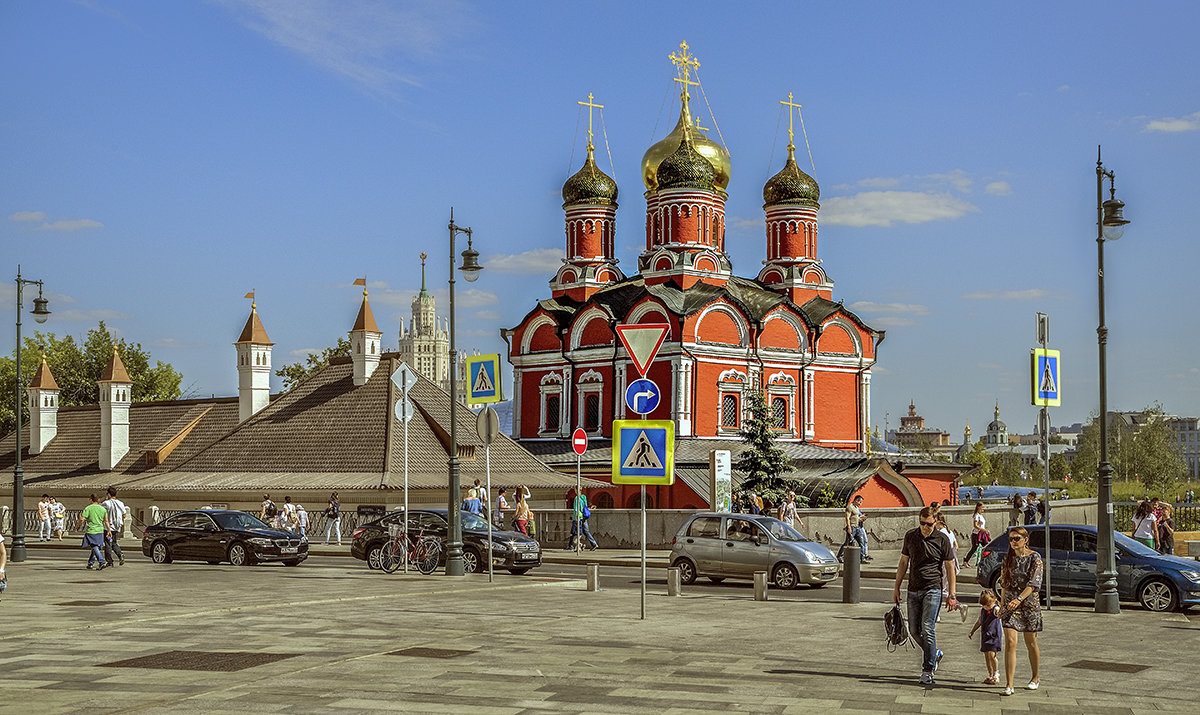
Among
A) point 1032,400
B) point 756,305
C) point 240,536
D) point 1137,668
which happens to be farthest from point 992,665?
point 756,305

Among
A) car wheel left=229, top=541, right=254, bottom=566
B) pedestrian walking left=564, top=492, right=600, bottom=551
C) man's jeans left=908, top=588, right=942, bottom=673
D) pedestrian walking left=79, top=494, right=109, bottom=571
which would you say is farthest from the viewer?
pedestrian walking left=564, top=492, right=600, bottom=551

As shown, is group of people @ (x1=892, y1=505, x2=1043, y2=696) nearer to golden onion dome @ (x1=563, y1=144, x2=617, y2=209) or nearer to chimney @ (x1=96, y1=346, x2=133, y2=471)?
chimney @ (x1=96, y1=346, x2=133, y2=471)

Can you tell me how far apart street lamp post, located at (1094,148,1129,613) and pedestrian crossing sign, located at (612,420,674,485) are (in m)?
6.92

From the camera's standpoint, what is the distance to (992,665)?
1280 centimetres

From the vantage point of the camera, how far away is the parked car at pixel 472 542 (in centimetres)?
2842

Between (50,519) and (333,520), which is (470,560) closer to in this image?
(333,520)

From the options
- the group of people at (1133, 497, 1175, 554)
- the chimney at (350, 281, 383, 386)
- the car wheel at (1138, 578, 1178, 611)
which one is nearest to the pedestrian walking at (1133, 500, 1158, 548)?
the group of people at (1133, 497, 1175, 554)

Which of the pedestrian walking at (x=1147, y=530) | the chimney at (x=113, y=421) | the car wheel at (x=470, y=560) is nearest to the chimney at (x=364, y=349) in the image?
the chimney at (x=113, y=421)

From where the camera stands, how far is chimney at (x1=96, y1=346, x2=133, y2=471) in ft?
194

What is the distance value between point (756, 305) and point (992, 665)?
50682 millimetres

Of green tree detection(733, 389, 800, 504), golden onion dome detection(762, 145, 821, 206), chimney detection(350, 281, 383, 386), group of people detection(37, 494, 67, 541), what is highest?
golden onion dome detection(762, 145, 821, 206)

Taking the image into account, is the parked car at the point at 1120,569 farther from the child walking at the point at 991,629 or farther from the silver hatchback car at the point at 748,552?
the child walking at the point at 991,629

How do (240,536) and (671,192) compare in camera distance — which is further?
(671,192)

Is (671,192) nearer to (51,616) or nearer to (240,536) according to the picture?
(240,536)
